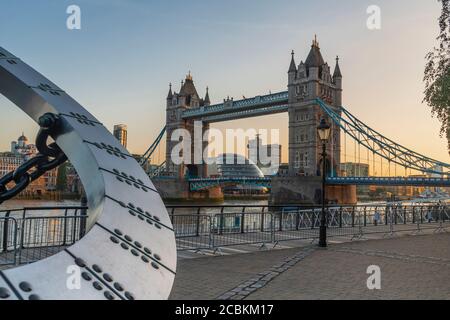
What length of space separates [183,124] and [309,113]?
1153 inches

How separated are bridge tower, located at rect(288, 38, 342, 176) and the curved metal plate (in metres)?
52.6

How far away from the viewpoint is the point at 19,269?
1.49 metres

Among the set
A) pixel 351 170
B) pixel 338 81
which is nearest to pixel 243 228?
pixel 338 81

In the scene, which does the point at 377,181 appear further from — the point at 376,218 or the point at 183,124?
the point at 183,124

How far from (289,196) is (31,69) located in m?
46.7

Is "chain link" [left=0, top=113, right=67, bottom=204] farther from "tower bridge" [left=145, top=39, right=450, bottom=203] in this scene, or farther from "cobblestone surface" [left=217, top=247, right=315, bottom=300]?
"tower bridge" [left=145, top=39, right=450, bottom=203]

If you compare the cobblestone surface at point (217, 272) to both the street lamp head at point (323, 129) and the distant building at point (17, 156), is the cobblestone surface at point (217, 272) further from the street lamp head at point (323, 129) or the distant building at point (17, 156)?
the street lamp head at point (323, 129)

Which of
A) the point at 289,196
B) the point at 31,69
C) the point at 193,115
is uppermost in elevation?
the point at 193,115

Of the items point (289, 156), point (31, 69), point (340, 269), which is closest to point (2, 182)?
point (31, 69)

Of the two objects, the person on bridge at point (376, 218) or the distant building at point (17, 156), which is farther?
the person on bridge at point (376, 218)

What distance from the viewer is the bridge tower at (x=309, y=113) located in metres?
55.4

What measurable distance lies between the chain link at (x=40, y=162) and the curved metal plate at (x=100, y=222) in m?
0.08

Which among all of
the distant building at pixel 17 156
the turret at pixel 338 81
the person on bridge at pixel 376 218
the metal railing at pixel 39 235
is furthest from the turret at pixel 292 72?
the distant building at pixel 17 156
